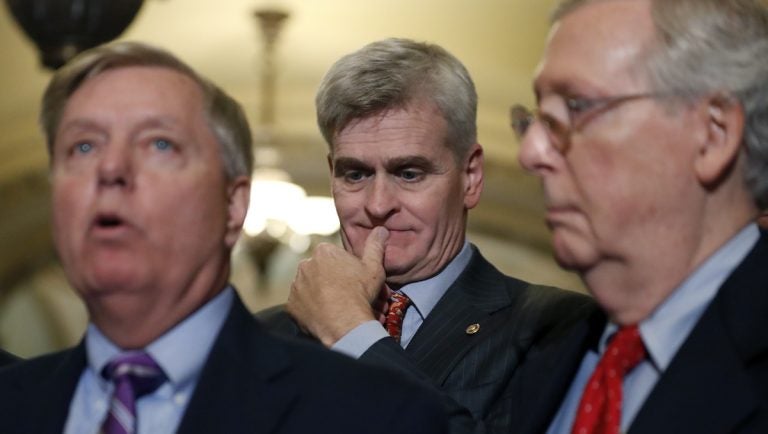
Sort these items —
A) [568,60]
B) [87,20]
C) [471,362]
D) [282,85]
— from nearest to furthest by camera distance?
[568,60]
[471,362]
[87,20]
[282,85]

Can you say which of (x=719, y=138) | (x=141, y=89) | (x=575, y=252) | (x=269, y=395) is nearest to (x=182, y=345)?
(x=269, y=395)

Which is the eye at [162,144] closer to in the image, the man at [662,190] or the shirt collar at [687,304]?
the man at [662,190]

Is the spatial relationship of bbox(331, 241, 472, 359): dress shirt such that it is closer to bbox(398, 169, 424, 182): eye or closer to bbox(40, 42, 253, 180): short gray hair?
bbox(398, 169, 424, 182): eye

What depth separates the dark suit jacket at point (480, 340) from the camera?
3.26 m

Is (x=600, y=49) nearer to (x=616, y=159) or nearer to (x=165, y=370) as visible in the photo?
(x=616, y=159)

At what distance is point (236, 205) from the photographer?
9.11ft

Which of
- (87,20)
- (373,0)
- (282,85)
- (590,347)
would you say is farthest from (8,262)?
(590,347)

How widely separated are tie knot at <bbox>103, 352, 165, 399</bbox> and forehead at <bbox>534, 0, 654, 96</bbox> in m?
0.76

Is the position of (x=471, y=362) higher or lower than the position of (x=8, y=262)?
higher

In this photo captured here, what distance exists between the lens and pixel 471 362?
3383 mm

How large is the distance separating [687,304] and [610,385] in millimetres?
174

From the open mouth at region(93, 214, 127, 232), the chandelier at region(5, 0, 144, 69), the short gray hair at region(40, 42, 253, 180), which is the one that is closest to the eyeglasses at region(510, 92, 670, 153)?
the short gray hair at region(40, 42, 253, 180)

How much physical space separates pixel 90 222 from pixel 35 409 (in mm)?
322

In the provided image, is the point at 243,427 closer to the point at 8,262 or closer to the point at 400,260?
the point at 400,260
